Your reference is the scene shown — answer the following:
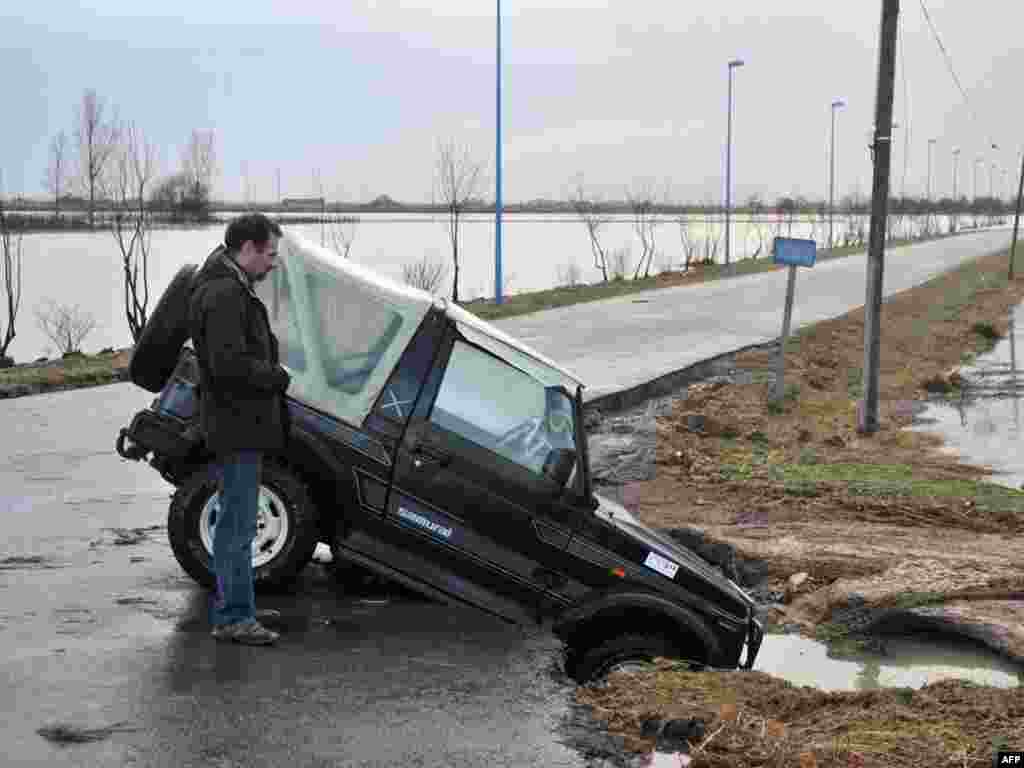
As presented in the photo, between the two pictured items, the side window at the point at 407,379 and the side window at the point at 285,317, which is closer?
the side window at the point at 407,379

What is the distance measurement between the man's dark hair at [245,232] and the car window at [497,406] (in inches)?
52.1

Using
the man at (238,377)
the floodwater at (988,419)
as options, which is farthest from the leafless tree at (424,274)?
the man at (238,377)

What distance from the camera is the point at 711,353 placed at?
25.1m

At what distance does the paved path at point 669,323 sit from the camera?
74.6ft

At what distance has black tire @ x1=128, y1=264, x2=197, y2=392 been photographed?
7.64 metres

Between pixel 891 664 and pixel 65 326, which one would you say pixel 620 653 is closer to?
pixel 891 664

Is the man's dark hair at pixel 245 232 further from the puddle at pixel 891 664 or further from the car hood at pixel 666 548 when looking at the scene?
the puddle at pixel 891 664

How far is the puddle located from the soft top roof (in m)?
2.15

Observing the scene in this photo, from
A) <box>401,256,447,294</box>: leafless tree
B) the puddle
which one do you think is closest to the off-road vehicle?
the puddle

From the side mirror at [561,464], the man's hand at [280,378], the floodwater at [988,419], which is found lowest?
the floodwater at [988,419]

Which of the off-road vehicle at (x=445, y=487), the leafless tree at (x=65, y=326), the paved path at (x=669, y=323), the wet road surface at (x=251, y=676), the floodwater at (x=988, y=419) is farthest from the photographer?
the leafless tree at (x=65, y=326)

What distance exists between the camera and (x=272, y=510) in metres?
7.36

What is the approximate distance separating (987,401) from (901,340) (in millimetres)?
10283

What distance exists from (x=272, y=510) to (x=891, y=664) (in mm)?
3820
